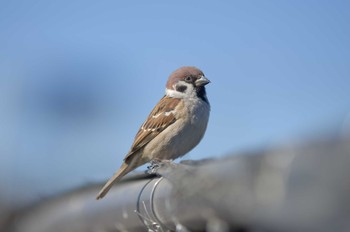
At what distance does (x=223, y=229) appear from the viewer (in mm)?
864

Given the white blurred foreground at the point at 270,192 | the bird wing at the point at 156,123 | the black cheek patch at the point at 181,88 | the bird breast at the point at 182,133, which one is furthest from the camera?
the black cheek patch at the point at 181,88

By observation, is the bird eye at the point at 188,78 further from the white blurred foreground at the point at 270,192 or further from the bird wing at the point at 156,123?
the white blurred foreground at the point at 270,192

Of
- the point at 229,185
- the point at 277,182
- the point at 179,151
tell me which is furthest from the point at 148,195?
the point at 179,151

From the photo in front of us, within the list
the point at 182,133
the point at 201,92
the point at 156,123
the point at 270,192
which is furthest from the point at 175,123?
the point at 270,192

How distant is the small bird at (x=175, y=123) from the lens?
3.83 meters

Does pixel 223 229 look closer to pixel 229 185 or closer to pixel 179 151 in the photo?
pixel 229 185

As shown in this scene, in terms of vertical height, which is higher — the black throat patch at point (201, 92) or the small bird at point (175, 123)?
the black throat patch at point (201, 92)

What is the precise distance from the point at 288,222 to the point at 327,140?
9 centimetres

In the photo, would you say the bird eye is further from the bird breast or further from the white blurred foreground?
the white blurred foreground

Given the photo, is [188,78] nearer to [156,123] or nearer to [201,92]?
[201,92]

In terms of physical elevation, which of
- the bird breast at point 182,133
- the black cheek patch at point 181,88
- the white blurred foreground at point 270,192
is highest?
the white blurred foreground at point 270,192

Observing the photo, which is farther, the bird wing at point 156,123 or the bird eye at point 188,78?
the bird eye at point 188,78

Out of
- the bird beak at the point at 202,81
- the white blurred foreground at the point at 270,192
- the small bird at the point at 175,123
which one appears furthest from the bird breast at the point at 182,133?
the white blurred foreground at the point at 270,192

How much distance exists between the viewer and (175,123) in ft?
12.8
